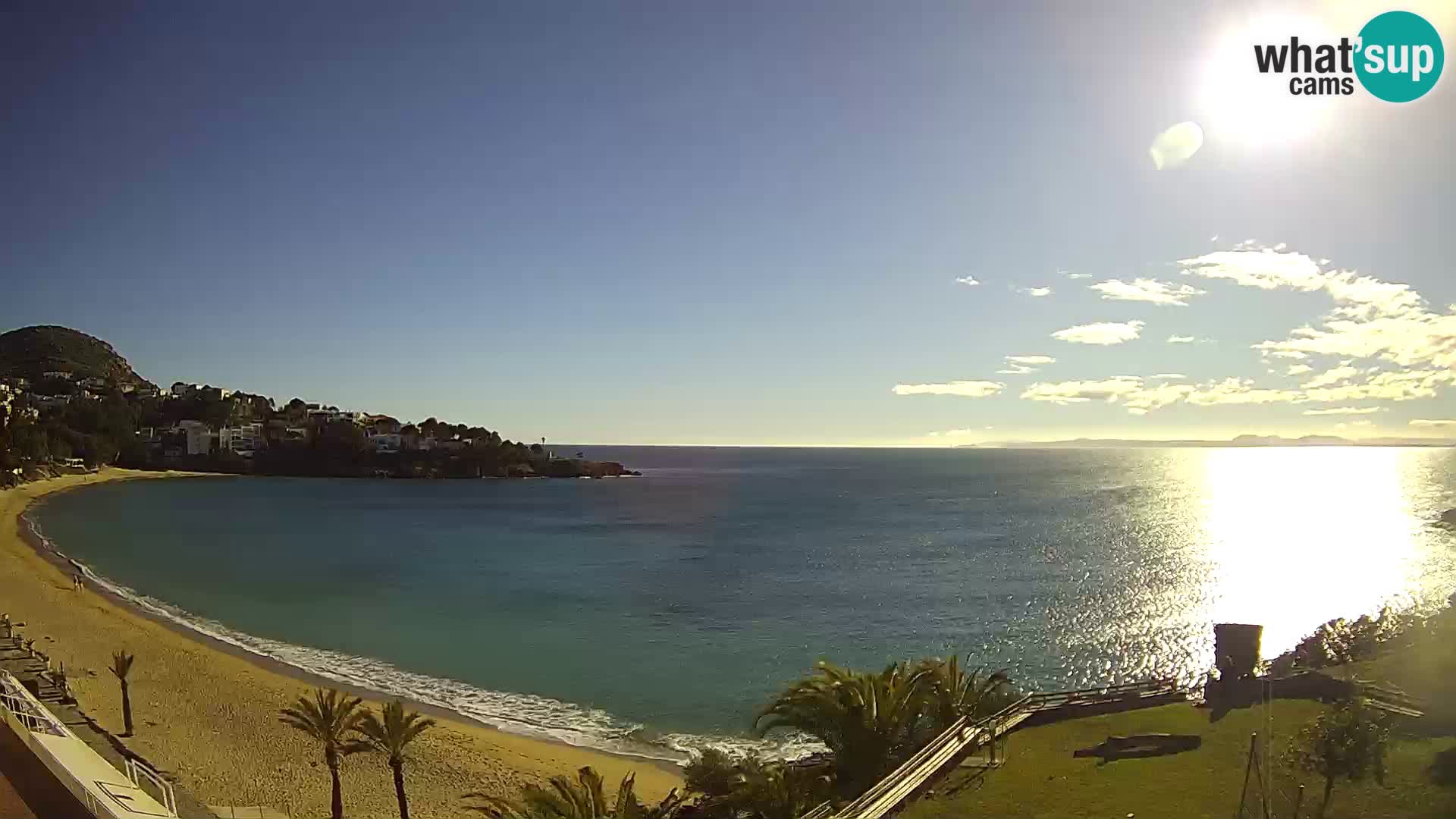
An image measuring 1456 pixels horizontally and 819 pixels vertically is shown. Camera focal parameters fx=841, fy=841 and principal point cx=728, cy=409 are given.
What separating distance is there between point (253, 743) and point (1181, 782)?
25.3 metres

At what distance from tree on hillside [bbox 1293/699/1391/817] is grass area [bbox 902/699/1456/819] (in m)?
0.58

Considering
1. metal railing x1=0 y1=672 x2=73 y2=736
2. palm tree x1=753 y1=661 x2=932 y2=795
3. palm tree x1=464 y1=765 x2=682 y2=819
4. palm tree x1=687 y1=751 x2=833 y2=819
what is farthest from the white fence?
palm tree x1=753 y1=661 x2=932 y2=795

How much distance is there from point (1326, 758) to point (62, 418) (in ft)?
666

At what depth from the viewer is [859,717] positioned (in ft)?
55.3

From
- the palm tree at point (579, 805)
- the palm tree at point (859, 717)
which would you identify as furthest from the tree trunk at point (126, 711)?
the palm tree at point (859, 717)

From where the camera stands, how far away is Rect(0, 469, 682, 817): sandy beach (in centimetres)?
2195

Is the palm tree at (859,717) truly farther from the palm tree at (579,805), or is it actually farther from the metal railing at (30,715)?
the metal railing at (30,715)

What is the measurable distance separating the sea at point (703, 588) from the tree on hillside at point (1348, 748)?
1733cm

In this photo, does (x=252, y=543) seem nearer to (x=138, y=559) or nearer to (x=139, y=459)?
(x=138, y=559)

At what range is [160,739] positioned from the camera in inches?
983

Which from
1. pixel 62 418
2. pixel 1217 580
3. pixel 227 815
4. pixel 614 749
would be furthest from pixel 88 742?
pixel 62 418

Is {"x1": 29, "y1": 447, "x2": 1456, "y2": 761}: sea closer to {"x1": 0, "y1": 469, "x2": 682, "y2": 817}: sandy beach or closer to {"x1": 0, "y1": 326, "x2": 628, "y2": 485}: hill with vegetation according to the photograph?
{"x1": 0, "y1": 469, "x2": 682, "y2": 817}: sandy beach

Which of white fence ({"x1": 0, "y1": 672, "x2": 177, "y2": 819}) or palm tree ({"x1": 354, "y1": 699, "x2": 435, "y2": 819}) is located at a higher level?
white fence ({"x1": 0, "y1": 672, "x2": 177, "y2": 819})

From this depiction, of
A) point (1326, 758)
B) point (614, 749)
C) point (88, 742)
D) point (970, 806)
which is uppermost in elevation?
point (1326, 758)
